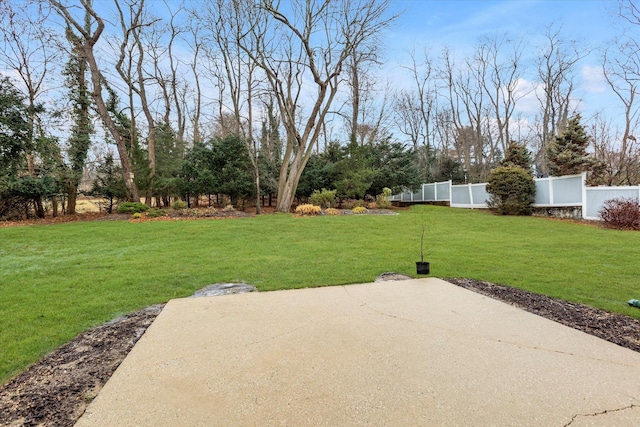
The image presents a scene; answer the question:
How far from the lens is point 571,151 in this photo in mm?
11914

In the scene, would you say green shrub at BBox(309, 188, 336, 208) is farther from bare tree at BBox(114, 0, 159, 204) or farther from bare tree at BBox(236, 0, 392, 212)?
bare tree at BBox(114, 0, 159, 204)

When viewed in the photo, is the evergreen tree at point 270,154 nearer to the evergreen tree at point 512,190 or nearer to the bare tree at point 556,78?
the evergreen tree at point 512,190

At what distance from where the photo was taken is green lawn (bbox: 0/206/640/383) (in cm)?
322

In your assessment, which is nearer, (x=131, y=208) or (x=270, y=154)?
(x=131, y=208)

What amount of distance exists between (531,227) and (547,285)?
5.91 m

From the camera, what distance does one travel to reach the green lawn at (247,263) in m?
3.22

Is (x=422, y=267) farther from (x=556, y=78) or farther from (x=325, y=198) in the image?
(x=556, y=78)

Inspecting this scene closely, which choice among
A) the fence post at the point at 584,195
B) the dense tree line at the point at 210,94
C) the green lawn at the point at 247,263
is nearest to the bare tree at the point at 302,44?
the dense tree line at the point at 210,94

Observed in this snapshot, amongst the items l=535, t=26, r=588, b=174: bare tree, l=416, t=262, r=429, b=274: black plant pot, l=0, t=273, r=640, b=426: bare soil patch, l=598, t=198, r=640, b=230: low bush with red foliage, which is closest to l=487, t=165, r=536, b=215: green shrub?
l=598, t=198, r=640, b=230: low bush with red foliage

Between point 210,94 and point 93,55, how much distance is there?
654 cm

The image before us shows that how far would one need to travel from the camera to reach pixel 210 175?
547 inches

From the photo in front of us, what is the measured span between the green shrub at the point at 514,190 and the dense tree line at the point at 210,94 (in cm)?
218

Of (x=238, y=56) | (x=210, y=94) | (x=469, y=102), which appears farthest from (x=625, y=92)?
(x=210, y=94)

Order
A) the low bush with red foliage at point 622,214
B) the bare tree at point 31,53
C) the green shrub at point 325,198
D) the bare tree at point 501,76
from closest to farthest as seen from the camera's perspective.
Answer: the low bush with red foliage at point 622,214
the bare tree at point 31,53
the green shrub at point 325,198
the bare tree at point 501,76
